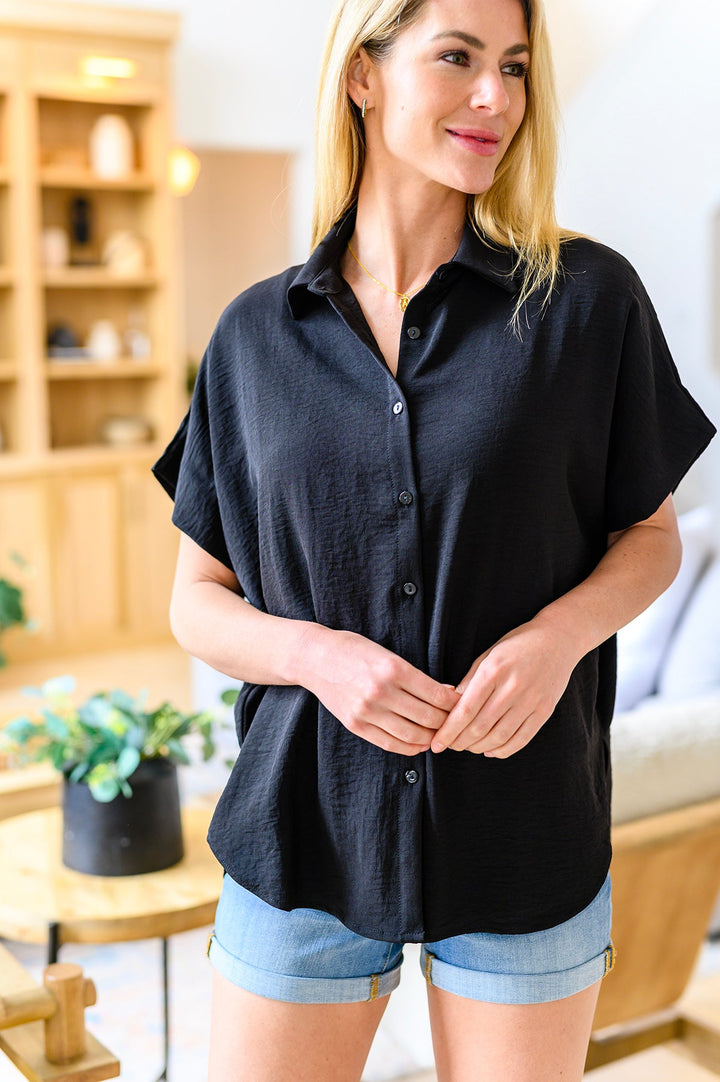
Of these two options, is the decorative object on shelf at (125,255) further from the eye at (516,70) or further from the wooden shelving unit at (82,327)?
the eye at (516,70)

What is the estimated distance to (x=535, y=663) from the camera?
0.95 metres

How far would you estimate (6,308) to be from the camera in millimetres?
5297

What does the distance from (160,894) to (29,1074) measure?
0.39m

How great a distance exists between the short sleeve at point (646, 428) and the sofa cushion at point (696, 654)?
63.2 inches

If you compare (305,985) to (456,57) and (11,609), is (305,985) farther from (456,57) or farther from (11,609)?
(11,609)

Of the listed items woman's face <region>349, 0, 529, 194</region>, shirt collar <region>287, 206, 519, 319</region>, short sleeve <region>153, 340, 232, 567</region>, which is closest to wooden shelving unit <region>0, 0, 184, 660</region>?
short sleeve <region>153, 340, 232, 567</region>

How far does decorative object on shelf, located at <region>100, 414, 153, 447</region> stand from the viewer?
18.2 ft

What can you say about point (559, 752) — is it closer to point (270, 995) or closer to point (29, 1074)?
point (270, 995)

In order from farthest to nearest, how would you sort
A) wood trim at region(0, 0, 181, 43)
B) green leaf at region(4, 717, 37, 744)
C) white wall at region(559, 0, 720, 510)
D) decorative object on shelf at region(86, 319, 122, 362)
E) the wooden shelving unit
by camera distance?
decorative object on shelf at region(86, 319, 122, 362) < the wooden shelving unit < wood trim at region(0, 0, 181, 43) < white wall at region(559, 0, 720, 510) < green leaf at region(4, 717, 37, 744)

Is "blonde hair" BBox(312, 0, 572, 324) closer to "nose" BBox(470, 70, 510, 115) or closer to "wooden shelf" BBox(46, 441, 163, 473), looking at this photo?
"nose" BBox(470, 70, 510, 115)

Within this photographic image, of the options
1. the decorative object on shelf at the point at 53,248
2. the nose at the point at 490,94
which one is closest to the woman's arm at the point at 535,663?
the nose at the point at 490,94

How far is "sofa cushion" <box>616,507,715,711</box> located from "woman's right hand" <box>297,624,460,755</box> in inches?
69.5

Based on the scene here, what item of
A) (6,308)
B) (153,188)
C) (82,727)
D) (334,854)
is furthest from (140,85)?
(334,854)

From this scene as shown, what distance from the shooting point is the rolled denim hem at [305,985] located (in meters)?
1.03
